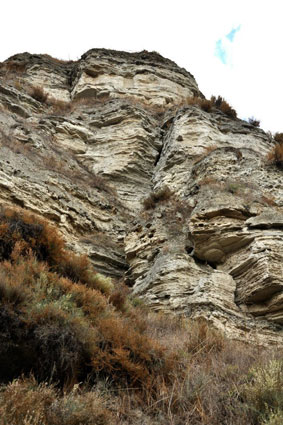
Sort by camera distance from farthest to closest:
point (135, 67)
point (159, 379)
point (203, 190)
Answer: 1. point (135, 67)
2. point (203, 190)
3. point (159, 379)

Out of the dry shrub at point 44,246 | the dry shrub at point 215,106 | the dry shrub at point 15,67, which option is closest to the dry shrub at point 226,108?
the dry shrub at point 215,106

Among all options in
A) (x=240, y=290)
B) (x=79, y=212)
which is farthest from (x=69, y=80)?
(x=240, y=290)

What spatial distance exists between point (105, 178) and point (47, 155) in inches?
97.1

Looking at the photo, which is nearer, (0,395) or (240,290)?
(0,395)

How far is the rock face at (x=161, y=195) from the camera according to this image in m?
7.96

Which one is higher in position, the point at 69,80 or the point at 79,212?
the point at 69,80

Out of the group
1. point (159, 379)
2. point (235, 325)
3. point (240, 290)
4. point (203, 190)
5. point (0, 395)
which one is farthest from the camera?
point (203, 190)

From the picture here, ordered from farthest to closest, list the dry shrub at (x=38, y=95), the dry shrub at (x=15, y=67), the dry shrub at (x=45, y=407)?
the dry shrub at (x=15, y=67), the dry shrub at (x=38, y=95), the dry shrub at (x=45, y=407)

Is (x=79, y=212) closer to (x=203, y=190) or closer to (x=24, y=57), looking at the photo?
(x=203, y=190)

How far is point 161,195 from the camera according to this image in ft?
42.3

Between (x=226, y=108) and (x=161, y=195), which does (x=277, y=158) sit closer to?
(x=161, y=195)

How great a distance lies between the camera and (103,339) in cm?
468

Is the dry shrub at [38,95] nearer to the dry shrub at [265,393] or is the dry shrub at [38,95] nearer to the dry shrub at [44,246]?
the dry shrub at [44,246]

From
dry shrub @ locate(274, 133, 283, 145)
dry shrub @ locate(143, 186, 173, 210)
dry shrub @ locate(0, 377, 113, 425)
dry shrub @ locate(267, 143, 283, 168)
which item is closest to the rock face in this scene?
dry shrub @ locate(143, 186, 173, 210)
